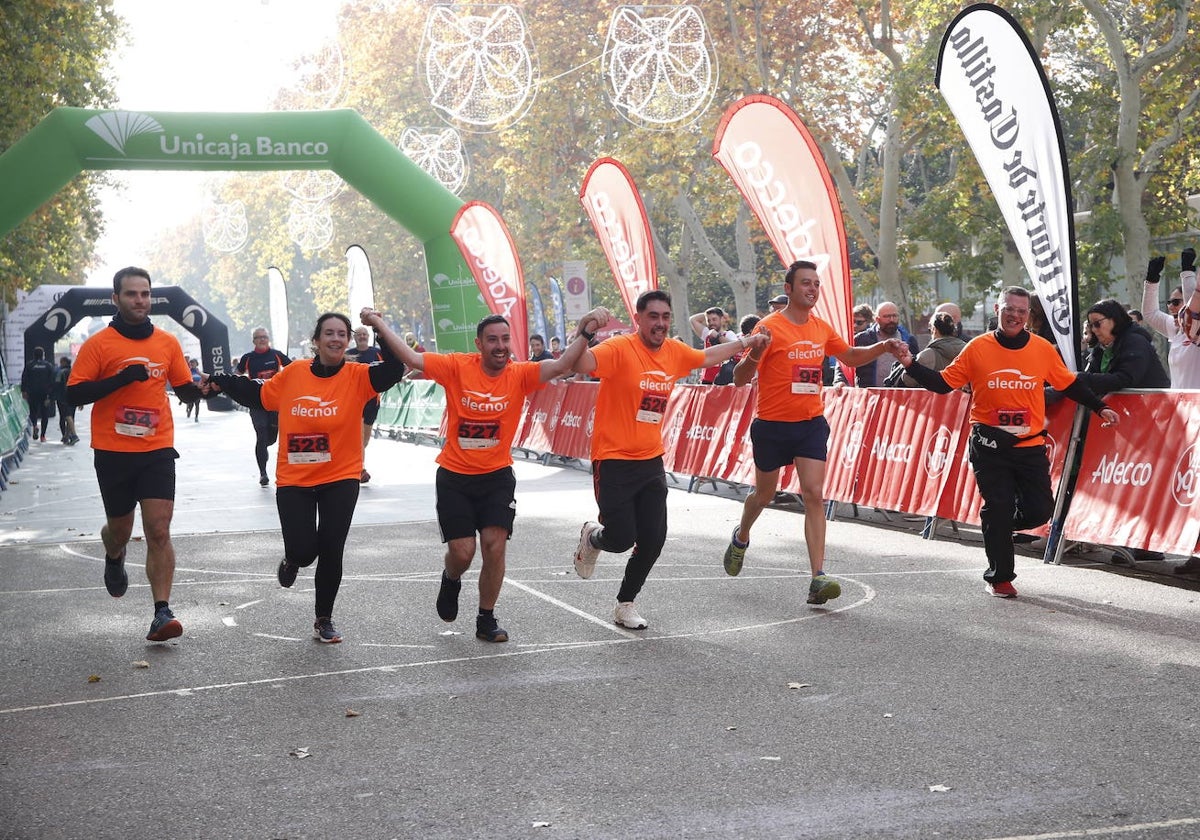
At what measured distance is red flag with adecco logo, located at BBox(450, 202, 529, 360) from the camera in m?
24.7

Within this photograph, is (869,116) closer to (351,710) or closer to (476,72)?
(476,72)

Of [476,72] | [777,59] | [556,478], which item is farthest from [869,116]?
[556,478]

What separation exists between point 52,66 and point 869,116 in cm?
1949

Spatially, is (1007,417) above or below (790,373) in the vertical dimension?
below

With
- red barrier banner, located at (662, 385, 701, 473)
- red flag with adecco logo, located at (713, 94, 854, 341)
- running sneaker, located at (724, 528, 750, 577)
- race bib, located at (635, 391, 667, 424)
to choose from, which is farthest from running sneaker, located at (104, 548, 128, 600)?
red barrier banner, located at (662, 385, 701, 473)

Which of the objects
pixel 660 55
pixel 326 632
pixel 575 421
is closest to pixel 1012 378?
pixel 326 632

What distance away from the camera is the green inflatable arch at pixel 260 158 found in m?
24.5

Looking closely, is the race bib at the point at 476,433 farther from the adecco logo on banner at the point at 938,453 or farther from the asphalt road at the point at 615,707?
the adecco logo on banner at the point at 938,453

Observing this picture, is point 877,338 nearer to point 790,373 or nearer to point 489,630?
point 790,373

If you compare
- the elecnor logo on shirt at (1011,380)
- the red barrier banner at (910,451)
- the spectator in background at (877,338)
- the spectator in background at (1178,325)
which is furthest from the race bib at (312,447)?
the spectator in background at (877,338)

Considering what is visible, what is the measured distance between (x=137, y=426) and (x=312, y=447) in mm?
964

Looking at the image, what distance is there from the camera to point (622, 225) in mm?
19875

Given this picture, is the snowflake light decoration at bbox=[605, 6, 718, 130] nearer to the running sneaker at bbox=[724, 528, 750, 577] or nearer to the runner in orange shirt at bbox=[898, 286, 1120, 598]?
the runner in orange shirt at bbox=[898, 286, 1120, 598]

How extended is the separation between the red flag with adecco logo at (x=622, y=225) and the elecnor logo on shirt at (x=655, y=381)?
1078 cm
